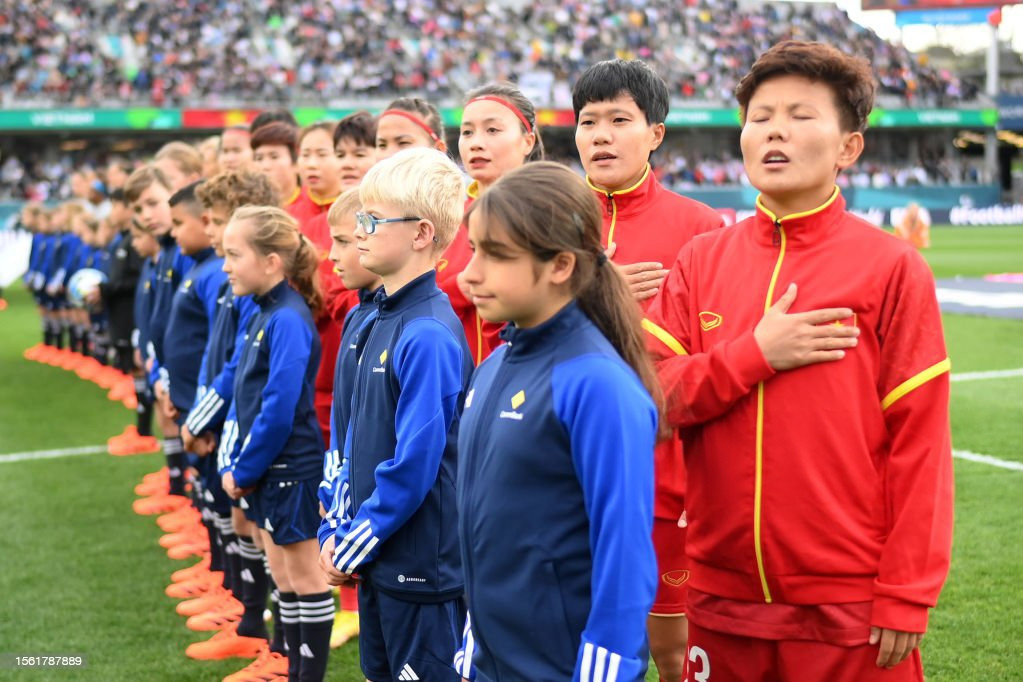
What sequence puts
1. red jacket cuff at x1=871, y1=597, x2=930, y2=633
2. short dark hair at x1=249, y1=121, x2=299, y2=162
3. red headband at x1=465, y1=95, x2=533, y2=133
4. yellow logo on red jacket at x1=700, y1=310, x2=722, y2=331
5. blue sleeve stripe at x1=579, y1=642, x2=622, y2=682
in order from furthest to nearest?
short dark hair at x1=249, y1=121, x2=299, y2=162 < red headband at x1=465, y1=95, x2=533, y2=133 < yellow logo on red jacket at x1=700, y1=310, x2=722, y2=331 < red jacket cuff at x1=871, y1=597, x2=930, y2=633 < blue sleeve stripe at x1=579, y1=642, x2=622, y2=682

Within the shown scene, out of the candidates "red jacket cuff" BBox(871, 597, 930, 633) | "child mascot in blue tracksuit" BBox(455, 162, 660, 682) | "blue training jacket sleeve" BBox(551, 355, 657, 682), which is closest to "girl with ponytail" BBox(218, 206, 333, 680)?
"child mascot in blue tracksuit" BBox(455, 162, 660, 682)

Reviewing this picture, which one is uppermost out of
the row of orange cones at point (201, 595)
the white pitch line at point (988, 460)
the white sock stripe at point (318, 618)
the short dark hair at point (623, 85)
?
the short dark hair at point (623, 85)

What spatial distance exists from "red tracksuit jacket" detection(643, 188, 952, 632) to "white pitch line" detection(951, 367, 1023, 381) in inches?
364

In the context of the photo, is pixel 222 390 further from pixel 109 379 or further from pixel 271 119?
pixel 109 379

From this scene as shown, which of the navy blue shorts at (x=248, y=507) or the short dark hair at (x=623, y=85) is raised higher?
the short dark hair at (x=623, y=85)

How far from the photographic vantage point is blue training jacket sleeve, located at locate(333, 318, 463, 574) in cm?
312

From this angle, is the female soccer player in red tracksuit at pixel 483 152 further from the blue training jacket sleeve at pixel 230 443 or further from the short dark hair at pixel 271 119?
the short dark hair at pixel 271 119

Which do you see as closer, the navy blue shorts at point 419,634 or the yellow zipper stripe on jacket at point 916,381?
the yellow zipper stripe on jacket at point 916,381

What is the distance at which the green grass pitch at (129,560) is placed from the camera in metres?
5.09

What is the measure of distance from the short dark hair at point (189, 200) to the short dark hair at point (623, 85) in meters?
2.76

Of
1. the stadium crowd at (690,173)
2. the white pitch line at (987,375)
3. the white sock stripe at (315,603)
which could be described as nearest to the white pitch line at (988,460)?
the white pitch line at (987,375)

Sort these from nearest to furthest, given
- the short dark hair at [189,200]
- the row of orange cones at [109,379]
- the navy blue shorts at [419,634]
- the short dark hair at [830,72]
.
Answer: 1. the short dark hair at [830,72]
2. the navy blue shorts at [419,634]
3. the short dark hair at [189,200]
4. the row of orange cones at [109,379]

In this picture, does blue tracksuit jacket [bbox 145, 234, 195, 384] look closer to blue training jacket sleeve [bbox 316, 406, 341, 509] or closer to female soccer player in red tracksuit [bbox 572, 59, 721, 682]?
blue training jacket sleeve [bbox 316, 406, 341, 509]

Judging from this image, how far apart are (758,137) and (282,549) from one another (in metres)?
2.65
